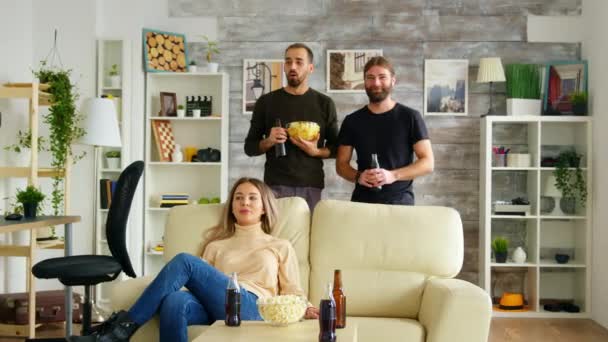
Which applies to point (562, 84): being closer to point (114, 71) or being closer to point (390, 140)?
point (390, 140)

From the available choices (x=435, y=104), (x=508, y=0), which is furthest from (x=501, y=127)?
(x=508, y=0)

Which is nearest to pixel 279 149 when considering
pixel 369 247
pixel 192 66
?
pixel 369 247

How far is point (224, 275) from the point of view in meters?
3.66

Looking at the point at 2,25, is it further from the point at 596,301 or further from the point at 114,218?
the point at 596,301

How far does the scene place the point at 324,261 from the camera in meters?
4.06

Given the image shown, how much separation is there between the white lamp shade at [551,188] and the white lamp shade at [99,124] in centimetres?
340

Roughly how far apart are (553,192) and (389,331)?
3326mm

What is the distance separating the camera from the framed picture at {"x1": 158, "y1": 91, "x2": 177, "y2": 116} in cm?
671

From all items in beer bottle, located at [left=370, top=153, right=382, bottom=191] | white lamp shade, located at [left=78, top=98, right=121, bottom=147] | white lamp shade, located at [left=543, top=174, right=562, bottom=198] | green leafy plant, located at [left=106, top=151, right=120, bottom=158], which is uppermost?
white lamp shade, located at [left=78, top=98, right=121, bottom=147]

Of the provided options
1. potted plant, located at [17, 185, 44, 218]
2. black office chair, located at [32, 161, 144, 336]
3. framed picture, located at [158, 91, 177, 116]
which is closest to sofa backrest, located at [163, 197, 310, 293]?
black office chair, located at [32, 161, 144, 336]

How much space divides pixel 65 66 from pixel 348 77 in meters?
2.31

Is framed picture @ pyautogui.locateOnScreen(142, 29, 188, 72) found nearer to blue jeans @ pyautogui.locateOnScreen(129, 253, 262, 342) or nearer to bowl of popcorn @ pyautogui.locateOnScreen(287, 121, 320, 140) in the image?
bowl of popcorn @ pyautogui.locateOnScreen(287, 121, 320, 140)

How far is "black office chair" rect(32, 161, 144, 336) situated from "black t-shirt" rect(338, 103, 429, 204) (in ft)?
4.32

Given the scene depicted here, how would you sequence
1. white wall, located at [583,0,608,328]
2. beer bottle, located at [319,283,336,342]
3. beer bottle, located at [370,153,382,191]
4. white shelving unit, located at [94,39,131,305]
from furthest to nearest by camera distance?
white shelving unit, located at [94,39,131,305] < white wall, located at [583,0,608,328] < beer bottle, located at [370,153,382,191] < beer bottle, located at [319,283,336,342]
